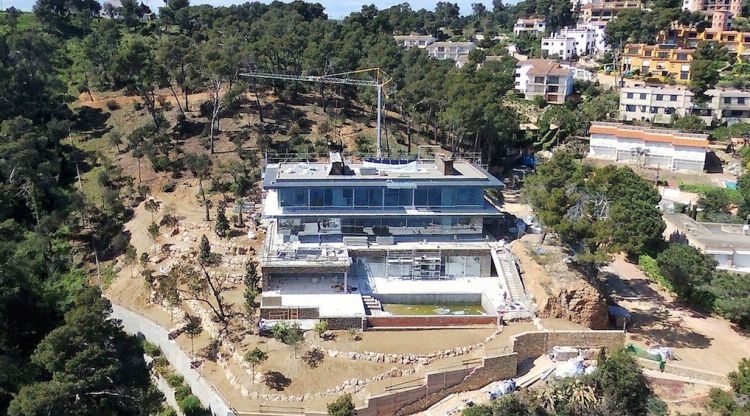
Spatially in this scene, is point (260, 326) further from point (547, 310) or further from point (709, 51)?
point (709, 51)

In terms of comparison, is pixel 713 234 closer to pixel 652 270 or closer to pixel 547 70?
pixel 652 270

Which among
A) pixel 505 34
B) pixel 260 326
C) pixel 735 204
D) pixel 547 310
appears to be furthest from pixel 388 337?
pixel 505 34

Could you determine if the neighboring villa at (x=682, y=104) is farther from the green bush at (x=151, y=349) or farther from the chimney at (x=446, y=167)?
the green bush at (x=151, y=349)

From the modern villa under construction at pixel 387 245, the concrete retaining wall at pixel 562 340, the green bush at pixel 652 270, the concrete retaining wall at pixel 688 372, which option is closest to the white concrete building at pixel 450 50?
the green bush at pixel 652 270

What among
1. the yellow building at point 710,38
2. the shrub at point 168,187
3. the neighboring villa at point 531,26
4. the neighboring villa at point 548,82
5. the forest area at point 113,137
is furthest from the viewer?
the neighboring villa at point 531,26

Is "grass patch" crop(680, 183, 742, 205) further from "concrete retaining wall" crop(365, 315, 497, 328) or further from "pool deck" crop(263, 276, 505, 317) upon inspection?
"concrete retaining wall" crop(365, 315, 497, 328)

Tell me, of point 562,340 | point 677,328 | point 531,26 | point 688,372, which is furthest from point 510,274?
point 531,26

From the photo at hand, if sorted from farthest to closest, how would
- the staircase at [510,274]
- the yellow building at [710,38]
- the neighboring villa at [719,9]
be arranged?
1. the neighboring villa at [719,9]
2. the yellow building at [710,38]
3. the staircase at [510,274]
